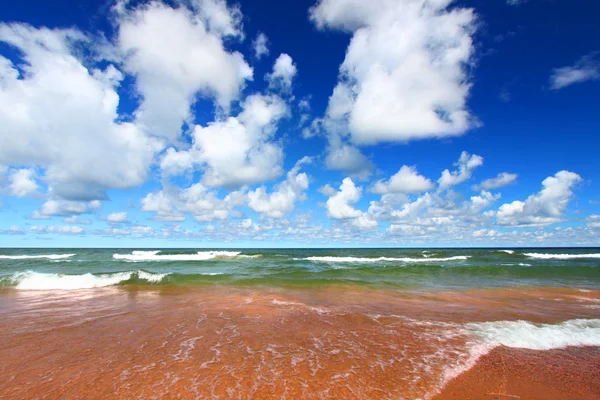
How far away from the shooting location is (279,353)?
6.13 metres

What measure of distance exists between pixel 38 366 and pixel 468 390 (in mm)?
7346

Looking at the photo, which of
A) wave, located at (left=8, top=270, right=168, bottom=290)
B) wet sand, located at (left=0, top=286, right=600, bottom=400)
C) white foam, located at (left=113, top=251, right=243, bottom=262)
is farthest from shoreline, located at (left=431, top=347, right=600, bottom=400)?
white foam, located at (left=113, top=251, right=243, bottom=262)

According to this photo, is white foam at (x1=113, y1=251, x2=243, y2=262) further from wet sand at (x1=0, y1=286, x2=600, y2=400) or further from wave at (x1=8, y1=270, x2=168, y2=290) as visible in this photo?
wet sand at (x1=0, y1=286, x2=600, y2=400)

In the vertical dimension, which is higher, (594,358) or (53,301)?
(53,301)

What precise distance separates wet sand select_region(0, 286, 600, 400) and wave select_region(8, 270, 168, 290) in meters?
5.52

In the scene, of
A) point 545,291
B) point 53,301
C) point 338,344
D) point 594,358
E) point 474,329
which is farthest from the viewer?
point 545,291

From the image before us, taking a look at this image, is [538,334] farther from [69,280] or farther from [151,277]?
[69,280]

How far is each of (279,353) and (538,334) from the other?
6.28m

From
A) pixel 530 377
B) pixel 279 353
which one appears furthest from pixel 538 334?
pixel 279 353

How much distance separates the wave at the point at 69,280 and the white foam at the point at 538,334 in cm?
1613

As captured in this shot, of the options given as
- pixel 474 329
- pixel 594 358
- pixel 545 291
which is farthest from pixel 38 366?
pixel 545 291

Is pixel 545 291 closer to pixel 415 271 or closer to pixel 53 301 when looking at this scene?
pixel 415 271

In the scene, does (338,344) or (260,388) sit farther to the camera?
(338,344)

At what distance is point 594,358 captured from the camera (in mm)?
5910
